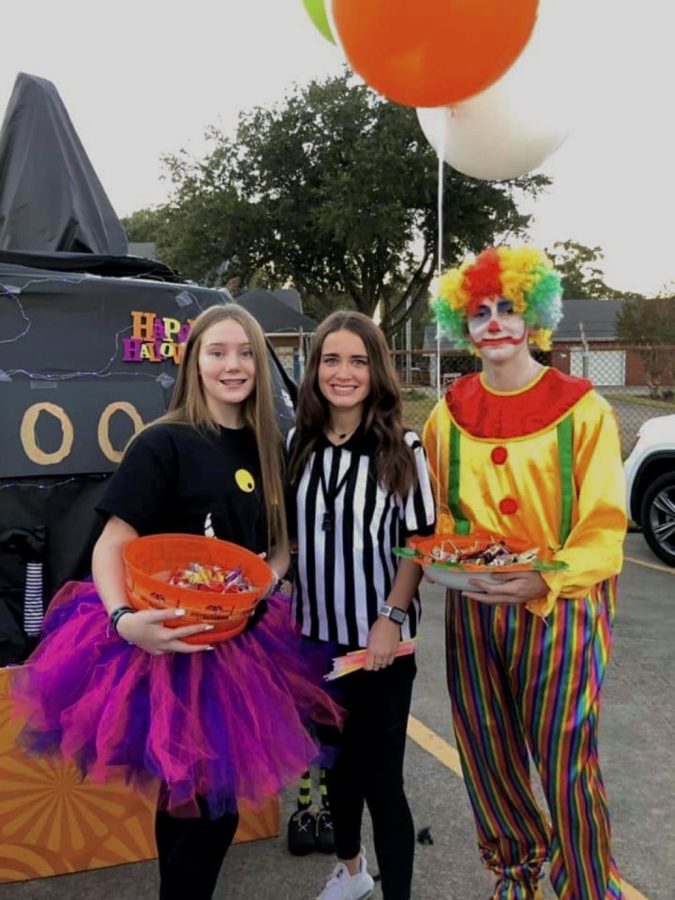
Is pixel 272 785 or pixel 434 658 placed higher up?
pixel 272 785

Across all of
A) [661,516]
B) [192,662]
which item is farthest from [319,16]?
[661,516]

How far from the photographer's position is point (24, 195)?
11.1 ft

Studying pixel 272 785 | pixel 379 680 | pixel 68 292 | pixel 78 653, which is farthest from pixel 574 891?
pixel 68 292

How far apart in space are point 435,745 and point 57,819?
1.71m

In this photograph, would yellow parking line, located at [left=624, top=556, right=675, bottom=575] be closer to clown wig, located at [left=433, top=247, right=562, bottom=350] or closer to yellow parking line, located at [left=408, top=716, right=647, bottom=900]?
yellow parking line, located at [left=408, top=716, right=647, bottom=900]

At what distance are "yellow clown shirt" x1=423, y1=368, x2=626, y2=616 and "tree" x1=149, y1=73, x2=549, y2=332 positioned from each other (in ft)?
59.9

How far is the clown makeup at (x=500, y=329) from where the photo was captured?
2230mm

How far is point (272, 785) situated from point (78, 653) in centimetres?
60

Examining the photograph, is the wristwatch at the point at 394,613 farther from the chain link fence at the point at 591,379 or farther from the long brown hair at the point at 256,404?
the chain link fence at the point at 591,379

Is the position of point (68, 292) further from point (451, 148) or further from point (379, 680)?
point (379, 680)

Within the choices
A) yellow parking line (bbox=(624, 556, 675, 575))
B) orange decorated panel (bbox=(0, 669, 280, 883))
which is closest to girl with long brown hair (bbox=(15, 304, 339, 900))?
orange decorated panel (bbox=(0, 669, 280, 883))

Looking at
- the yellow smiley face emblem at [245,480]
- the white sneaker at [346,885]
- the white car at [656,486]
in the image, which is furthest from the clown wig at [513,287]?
the white car at [656,486]

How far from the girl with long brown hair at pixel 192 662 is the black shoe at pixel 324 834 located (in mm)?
811

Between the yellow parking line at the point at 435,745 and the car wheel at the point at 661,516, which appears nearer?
the yellow parking line at the point at 435,745
